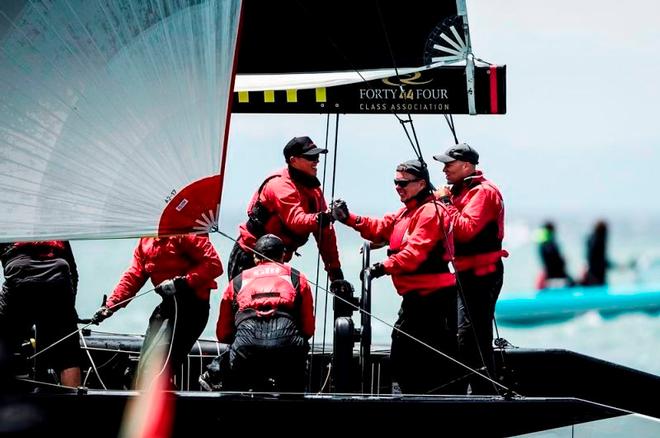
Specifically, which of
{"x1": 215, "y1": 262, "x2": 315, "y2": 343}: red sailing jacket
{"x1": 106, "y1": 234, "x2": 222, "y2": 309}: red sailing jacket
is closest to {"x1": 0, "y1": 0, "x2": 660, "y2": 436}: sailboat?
{"x1": 215, "y1": 262, "x2": 315, "y2": 343}: red sailing jacket

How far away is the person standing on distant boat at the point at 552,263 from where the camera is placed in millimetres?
24317

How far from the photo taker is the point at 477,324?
318 inches

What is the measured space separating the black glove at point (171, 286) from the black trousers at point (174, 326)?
40 mm

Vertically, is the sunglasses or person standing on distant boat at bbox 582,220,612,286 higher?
person standing on distant boat at bbox 582,220,612,286

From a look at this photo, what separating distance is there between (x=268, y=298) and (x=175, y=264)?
806 millimetres

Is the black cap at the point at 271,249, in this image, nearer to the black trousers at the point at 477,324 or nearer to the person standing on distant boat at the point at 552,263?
the black trousers at the point at 477,324

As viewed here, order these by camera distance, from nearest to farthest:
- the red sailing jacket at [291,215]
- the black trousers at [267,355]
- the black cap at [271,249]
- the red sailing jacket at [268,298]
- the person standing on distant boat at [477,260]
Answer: the black trousers at [267,355] → the red sailing jacket at [268,298] → the black cap at [271,249] → the person standing on distant boat at [477,260] → the red sailing jacket at [291,215]

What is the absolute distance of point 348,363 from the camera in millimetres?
7625

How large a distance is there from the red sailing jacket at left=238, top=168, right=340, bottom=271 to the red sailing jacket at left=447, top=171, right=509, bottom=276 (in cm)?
86

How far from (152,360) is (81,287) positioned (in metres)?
26.0

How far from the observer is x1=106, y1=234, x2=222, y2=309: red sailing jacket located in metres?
7.80

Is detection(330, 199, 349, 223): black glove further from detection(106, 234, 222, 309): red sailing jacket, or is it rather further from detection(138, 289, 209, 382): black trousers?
detection(138, 289, 209, 382): black trousers

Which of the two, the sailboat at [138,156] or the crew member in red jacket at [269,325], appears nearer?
the sailboat at [138,156]

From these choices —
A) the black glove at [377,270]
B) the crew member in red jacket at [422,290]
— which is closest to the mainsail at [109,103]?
the black glove at [377,270]
